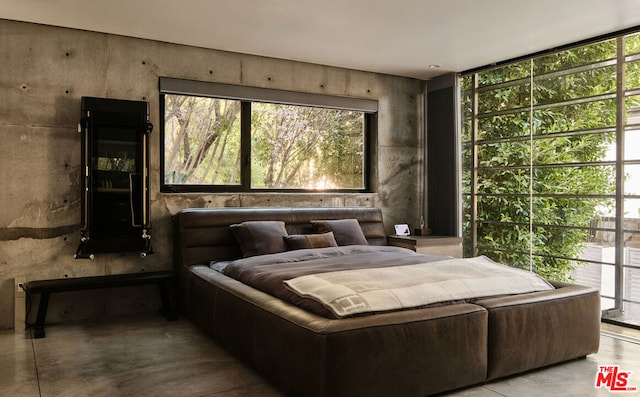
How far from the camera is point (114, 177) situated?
451 centimetres

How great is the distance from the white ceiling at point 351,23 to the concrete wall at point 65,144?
6.4 inches

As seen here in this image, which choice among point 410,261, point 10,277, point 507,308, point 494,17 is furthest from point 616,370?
point 10,277

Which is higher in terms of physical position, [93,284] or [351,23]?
[351,23]

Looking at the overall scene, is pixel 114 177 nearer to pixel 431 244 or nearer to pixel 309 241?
pixel 309 241

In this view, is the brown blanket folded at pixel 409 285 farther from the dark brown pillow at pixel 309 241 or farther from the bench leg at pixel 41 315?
the bench leg at pixel 41 315

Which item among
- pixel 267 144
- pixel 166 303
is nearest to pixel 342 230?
pixel 267 144

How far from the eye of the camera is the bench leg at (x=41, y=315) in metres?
3.99

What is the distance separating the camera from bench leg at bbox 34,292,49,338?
3986 millimetres

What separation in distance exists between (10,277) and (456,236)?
435 centimetres

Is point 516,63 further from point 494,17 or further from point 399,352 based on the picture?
point 399,352

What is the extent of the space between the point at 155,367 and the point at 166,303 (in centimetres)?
131

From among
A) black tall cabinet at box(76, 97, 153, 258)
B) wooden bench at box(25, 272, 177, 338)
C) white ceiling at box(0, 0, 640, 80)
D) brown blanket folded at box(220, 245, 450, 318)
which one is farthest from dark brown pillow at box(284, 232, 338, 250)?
white ceiling at box(0, 0, 640, 80)

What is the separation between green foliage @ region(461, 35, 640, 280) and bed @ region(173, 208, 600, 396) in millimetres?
1561

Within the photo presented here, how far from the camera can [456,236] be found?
5.88m
